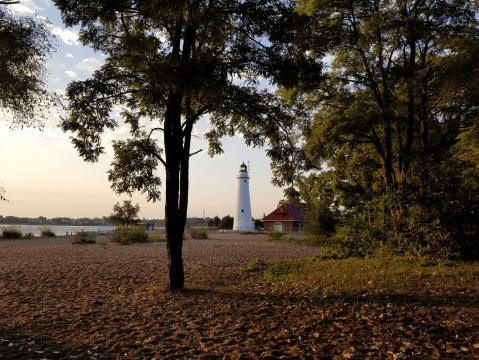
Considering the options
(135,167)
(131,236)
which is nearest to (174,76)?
(135,167)

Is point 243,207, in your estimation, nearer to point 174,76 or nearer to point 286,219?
point 286,219

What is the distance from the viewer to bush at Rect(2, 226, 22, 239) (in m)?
30.2

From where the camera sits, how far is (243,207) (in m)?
51.1

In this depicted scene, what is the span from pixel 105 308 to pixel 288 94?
469 inches

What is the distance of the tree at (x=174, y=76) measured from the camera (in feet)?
23.7

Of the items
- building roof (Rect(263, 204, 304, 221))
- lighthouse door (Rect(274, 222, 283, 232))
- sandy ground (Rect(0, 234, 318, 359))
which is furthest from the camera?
lighthouse door (Rect(274, 222, 283, 232))

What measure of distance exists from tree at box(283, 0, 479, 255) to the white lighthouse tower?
34.9 m

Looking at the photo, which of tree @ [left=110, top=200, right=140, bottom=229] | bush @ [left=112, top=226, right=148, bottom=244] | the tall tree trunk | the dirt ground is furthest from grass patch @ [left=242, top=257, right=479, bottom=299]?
tree @ [left=110, top=200, right=140, bottom=229]

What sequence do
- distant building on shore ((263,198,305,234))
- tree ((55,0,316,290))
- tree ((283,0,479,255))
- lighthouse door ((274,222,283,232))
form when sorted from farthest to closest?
1. lighthouse door ((274,222,283,232))
2. distant building on shore ((263,198,305,234))
3. tree ((283,0,479,255))
4. tree ((55,0,316,290))

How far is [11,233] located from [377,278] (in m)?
33.1

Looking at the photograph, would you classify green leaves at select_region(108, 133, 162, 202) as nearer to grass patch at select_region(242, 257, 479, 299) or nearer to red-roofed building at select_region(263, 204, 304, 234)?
grass patch at select_region(242, 257, 479, 299)

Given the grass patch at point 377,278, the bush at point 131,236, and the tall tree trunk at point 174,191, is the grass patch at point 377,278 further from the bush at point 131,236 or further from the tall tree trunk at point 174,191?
the bush at point 131,236

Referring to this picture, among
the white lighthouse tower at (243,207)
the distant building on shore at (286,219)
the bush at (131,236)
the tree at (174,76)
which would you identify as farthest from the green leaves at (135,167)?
the white lighthouse tower at (243,207)

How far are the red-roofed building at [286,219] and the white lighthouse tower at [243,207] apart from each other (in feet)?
16.4
